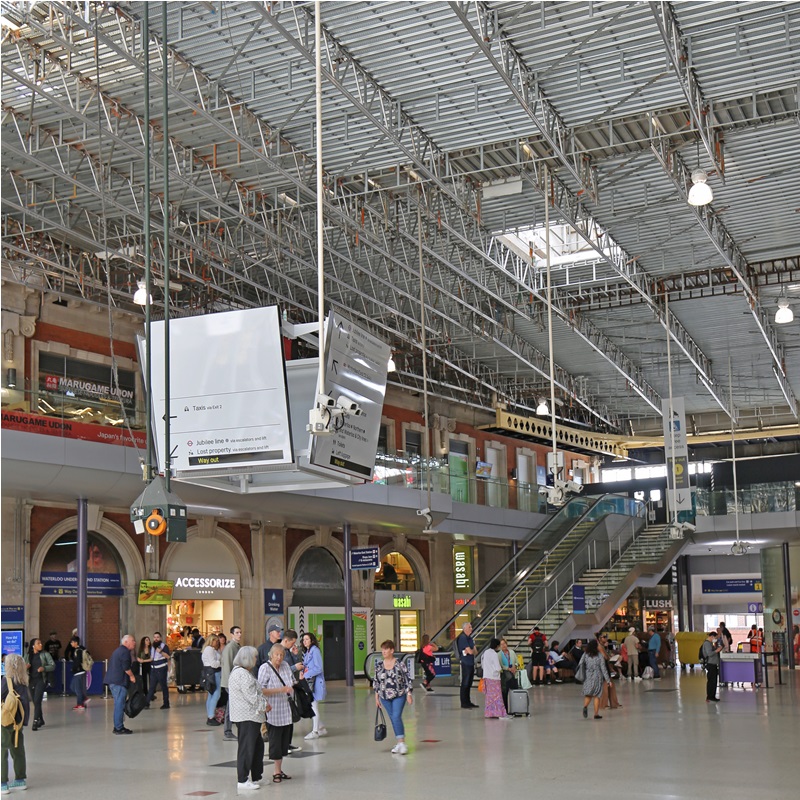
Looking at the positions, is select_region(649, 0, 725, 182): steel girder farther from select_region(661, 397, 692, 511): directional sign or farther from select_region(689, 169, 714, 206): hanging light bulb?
select_region(661, 397, 692, 511): directional sign

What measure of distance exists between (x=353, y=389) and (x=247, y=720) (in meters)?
5.08

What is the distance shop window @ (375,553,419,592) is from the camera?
3666 cm

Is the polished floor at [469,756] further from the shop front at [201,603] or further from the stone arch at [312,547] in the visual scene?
the stone arch at [312,547]

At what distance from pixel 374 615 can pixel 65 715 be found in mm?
16382

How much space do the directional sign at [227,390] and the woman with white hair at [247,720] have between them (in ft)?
12.3

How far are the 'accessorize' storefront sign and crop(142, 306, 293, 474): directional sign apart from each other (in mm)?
15448

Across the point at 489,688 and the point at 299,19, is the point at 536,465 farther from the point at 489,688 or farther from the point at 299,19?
the point at 299,19

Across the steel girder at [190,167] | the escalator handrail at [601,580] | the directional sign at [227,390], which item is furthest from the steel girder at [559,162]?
the escalator handrail at [601,580]

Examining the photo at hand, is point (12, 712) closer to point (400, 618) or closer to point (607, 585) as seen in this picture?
point (607, 585)

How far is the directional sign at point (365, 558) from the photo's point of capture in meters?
29.6

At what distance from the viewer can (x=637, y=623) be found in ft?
133

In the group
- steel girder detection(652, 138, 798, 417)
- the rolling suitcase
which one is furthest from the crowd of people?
steel girder detection(652, 138, 798, 417)

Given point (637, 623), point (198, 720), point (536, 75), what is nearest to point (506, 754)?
point (198, 720)

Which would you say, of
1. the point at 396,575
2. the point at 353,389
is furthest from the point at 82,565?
the point at 396,575
